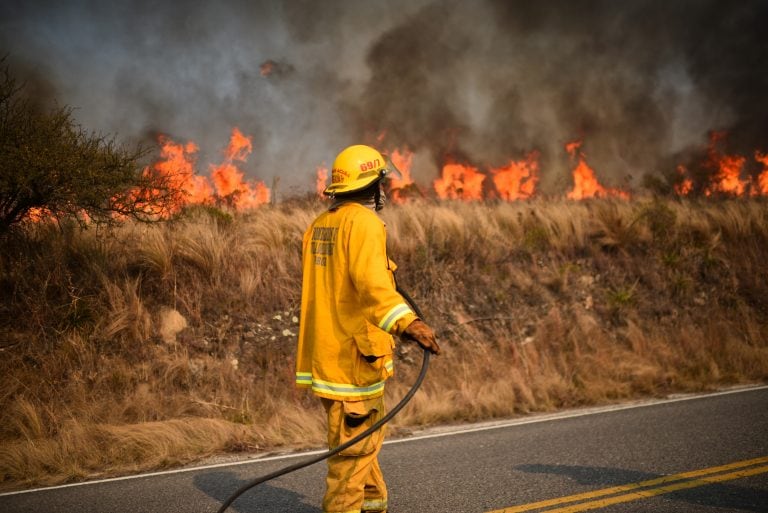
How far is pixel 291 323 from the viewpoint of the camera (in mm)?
8125

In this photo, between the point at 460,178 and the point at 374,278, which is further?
the point at 460,178

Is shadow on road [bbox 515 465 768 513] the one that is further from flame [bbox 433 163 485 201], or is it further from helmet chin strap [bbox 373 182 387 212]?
flame [bbox 433 163 485 201]

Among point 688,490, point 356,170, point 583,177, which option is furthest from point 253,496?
point 583,177

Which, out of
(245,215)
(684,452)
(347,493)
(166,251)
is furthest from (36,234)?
(684,452)

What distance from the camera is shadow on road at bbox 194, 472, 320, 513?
4055mm

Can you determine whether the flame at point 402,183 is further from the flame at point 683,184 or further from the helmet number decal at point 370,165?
the flame at point 683,184

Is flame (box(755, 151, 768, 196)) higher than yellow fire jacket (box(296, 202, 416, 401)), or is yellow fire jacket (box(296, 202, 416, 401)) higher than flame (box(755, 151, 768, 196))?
flame (box(755, 151, 768, 196))

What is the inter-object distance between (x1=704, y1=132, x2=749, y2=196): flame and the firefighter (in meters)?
14.8

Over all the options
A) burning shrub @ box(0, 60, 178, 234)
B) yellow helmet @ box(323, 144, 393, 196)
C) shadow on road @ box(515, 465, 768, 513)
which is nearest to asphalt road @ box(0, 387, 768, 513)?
shadow on road @ box(515, 465, 768, 513)

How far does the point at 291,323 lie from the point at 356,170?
5.10 metres

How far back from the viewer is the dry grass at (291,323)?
6.11 m

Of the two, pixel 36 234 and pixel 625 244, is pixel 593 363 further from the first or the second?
pixel 36 234

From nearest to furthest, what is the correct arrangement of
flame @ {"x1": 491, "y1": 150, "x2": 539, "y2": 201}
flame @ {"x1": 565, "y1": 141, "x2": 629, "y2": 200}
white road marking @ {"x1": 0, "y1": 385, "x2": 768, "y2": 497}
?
white road marking @ {"x1": 0, "y1": 385, "x2": 768, "y2": 497} < flame @ {"x1": 565, "y1": 141, "x2": 629, "y2": 200} < flame @ {"x1": 491, "y1": 150, "x2": 539, "y2": 201}

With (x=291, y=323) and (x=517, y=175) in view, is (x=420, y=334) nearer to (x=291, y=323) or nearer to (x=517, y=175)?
(x=291, y=323)
